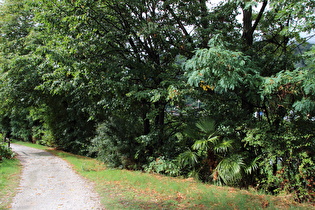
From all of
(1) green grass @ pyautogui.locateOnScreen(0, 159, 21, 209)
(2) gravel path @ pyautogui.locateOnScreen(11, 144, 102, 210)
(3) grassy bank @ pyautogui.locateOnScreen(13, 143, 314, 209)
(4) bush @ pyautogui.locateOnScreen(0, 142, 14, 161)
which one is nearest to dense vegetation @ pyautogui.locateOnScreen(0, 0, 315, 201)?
(3) grassy bank @ pyautogui.locateOnScreen(13, 143, 314, 209)

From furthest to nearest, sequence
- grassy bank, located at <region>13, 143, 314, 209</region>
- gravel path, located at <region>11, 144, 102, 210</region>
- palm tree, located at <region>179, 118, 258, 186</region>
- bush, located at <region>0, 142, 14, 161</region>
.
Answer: bush, located at <region>0, 142, 14, 161</region> → palm tree, located at <region>179, 118, 258, 186</region> → gravel path, located at <region>11, 144, 102, 210</region> → grassy bank, located at <region>13, 143, 314, 209</region>

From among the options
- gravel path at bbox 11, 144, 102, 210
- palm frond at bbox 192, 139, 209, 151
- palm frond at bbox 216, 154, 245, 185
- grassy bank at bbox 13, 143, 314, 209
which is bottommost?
gravel path at bbox 11, 144, 102, 210

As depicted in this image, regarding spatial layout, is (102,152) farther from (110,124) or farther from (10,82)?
(10,82)

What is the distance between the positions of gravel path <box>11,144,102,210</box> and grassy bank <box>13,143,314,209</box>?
1.46 feet

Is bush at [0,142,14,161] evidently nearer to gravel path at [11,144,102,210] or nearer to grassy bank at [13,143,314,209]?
gravel path at [11,144,102,210]

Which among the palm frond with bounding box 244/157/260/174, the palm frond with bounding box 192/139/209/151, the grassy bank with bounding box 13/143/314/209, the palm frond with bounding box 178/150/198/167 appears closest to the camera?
the grassy bank with bounding box 13/143/314/209

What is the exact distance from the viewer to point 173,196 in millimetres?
6637

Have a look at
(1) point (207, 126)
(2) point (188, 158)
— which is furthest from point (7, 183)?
(1) point (207, 126)

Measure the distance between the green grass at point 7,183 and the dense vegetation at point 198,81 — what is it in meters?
3.72

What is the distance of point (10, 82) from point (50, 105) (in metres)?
3.87

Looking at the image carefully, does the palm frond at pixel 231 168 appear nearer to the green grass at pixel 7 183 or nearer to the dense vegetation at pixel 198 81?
the dense vegetation at pixel 198 81

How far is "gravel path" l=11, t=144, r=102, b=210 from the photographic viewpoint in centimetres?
590

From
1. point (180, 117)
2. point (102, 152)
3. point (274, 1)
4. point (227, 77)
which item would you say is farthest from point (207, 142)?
point (102, 152)

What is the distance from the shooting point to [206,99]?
8.62 meters
